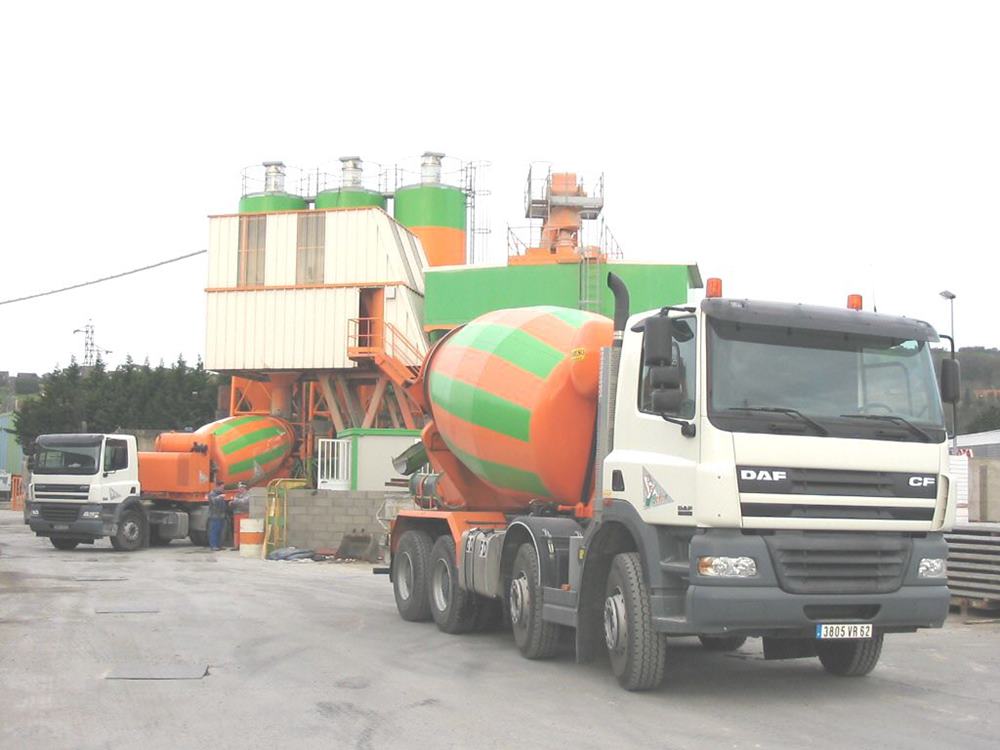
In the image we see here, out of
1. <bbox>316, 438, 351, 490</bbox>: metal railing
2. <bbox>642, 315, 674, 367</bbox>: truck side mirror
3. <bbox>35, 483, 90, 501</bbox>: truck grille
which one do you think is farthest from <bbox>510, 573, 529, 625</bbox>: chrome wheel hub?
<bbox>35, 483, 90, 501</bbox>: truck grille

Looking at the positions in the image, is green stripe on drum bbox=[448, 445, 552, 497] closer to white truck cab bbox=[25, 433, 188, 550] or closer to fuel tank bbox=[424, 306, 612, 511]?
fuel tank bbox=[424, 306, 612, 511]

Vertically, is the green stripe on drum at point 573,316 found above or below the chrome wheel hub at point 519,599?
above

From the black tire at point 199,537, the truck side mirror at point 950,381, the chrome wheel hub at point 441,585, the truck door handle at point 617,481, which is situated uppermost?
the truck side mirror at point 950,381

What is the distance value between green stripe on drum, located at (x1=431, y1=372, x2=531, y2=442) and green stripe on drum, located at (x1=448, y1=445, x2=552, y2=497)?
16.9 inches

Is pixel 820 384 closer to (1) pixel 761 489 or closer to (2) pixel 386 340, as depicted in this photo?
(1) pixel 761 489

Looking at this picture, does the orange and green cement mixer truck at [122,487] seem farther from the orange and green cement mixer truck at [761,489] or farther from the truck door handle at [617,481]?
the truck door handle at [617,481]

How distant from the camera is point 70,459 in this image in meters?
28.8

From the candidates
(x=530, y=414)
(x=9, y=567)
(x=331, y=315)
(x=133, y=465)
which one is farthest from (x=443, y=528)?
(x=331, y=315)

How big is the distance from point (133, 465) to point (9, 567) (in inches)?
272

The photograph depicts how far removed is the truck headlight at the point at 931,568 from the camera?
9305 mm

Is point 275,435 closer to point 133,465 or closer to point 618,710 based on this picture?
point 133,465

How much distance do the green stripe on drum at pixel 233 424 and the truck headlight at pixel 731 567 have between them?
28761 mm

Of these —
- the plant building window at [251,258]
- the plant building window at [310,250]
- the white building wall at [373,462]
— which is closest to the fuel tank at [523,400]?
the white building wall at [373,462]

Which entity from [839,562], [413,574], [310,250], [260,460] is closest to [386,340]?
[310,250]
